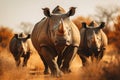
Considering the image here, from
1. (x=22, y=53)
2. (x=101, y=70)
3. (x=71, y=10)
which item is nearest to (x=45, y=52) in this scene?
(x=71, y=10)

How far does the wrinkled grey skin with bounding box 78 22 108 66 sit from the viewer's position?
1343 centimetres

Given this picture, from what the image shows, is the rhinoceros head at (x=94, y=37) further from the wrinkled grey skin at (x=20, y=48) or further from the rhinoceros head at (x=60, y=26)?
the wrinkled grey skin at (x=20, y=48)

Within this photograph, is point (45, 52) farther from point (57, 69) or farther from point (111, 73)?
point (111, 73)

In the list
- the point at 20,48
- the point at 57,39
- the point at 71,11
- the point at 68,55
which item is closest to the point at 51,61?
the point at 68,55

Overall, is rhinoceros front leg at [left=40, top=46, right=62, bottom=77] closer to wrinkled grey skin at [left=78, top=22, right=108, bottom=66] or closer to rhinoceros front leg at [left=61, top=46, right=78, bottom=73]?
rhinoceros front leg at [left=61, top=46, right=78, bottom=73]

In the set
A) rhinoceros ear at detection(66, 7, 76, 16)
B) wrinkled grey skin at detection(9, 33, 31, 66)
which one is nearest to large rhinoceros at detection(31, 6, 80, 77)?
rhinoceros ear at detection(66, 7, 76, 16)

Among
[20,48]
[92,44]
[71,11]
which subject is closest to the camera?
[71,11]

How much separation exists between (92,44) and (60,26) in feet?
12.0

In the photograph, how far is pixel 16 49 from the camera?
57.6 feet

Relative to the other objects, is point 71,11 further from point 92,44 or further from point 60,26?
point 92,44

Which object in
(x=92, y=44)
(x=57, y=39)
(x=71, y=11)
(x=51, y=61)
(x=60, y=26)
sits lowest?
(x=92, y=44)

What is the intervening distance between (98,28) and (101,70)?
5768 millimetres

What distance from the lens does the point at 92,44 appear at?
13477mm

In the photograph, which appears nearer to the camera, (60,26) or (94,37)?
(60,26)
